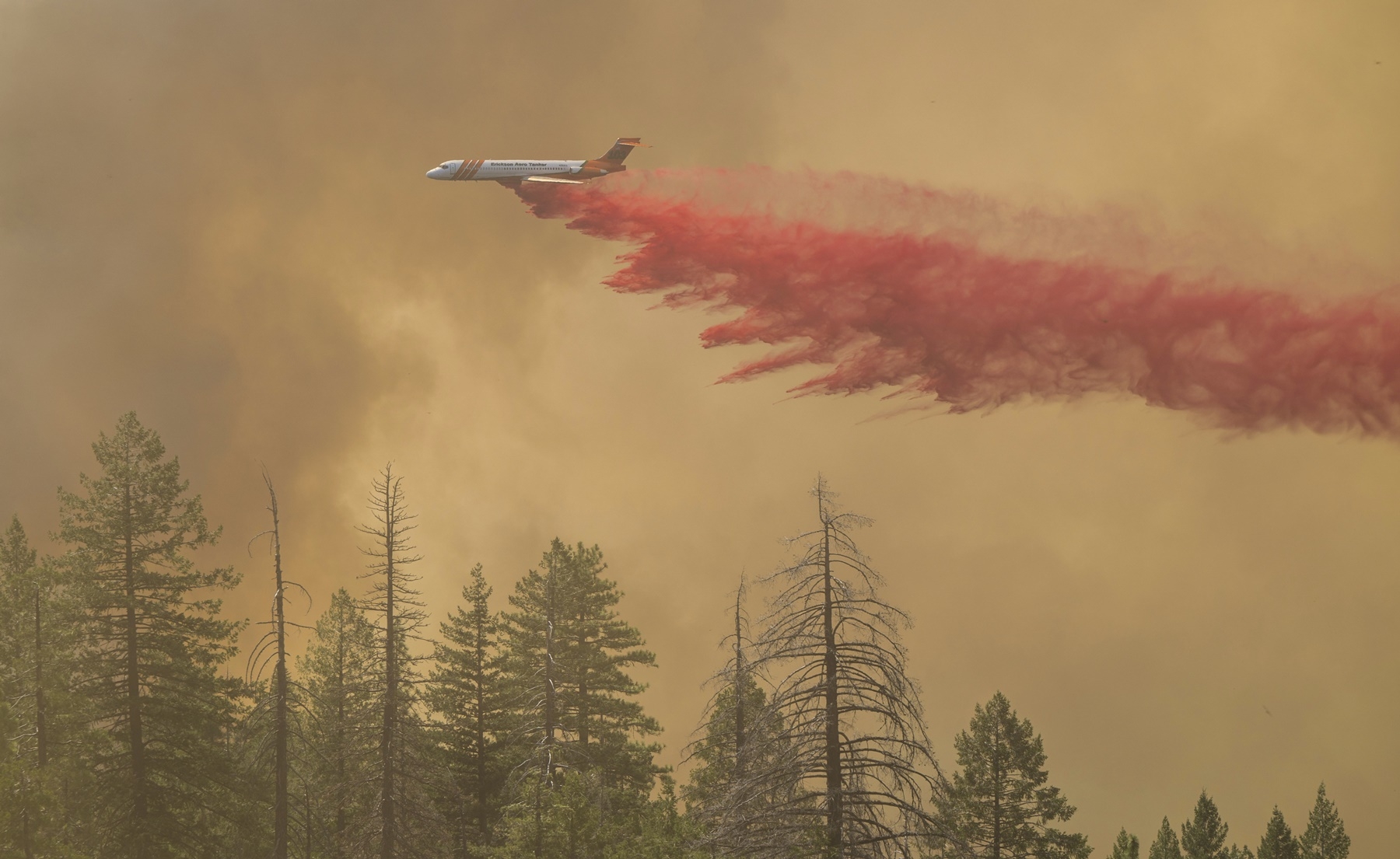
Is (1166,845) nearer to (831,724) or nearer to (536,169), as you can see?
(831,724)

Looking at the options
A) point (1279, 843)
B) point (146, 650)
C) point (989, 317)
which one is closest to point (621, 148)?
point (989, 317)

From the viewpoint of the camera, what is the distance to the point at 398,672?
33.5 metres

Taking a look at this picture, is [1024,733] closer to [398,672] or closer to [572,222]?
[398,672]

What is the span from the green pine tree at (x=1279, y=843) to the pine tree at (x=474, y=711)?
29.4 metres

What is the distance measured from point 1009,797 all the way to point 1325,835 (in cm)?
1401

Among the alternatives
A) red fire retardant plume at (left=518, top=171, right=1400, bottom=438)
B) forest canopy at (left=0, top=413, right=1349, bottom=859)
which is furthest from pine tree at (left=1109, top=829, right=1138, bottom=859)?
red fire retardant plume at (left=518, top=171, right=1400, bottom=438)

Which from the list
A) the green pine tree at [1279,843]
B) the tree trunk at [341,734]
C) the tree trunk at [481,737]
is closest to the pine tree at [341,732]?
the tree trunk at [341,734]

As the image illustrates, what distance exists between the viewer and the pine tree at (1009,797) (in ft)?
131

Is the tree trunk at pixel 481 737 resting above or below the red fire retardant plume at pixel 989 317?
below

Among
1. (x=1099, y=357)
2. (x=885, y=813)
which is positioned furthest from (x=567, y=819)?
(x=1099, y=357)

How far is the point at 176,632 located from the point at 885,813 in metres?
25.5

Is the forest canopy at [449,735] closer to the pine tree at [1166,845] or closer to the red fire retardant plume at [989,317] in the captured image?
the pine tree at [1166,845]

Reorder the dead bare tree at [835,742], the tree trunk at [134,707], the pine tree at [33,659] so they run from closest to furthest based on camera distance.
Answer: the dead bare tree at [835,742] → the tree trunk at [134,707] → the pine tree at [33,659]

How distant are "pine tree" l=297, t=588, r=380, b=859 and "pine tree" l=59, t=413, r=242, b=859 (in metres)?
3.49
